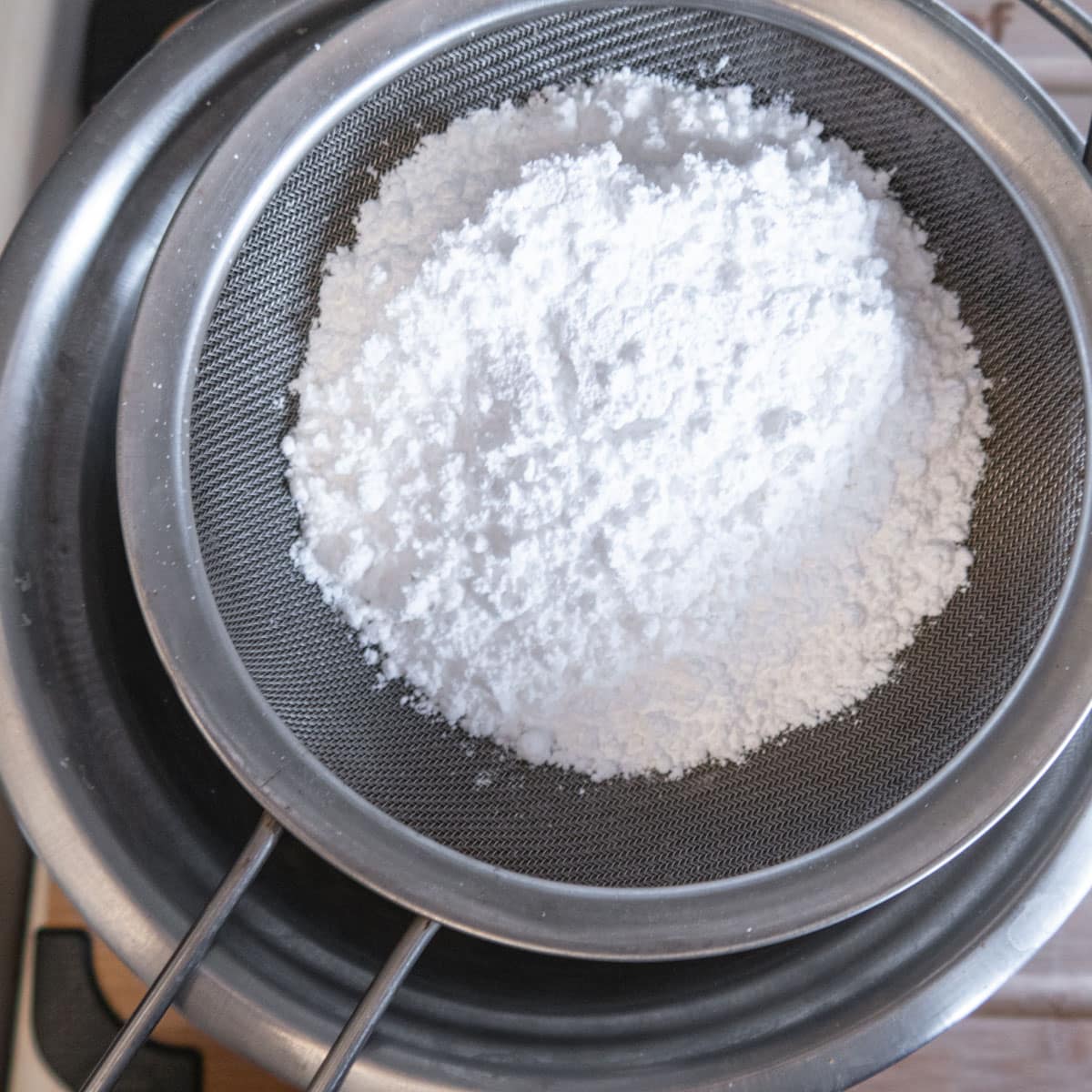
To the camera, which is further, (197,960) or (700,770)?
(700,770)

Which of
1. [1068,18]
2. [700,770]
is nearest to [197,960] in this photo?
[700,770]

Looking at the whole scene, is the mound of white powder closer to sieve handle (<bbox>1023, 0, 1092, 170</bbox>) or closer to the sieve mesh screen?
the sieve mesh screen

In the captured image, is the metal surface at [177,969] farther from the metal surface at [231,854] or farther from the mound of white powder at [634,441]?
the mound of white powder at [634,441]

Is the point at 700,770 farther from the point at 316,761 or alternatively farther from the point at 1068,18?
the point at 1068,18

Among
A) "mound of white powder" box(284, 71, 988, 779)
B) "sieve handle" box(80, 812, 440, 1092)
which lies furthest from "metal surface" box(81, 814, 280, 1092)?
"mound of white powder" box(284, 71, 988, 779)

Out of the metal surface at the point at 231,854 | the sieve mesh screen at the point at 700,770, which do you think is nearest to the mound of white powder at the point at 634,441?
the sieve mesh screen at the point at 700,770

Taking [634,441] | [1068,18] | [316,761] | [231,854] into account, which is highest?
[1068,18]

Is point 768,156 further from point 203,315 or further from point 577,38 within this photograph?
point 203,315
